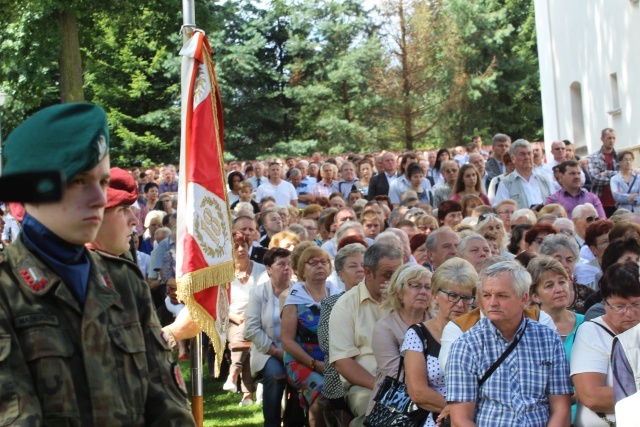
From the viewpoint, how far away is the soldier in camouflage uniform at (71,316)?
8.09 ft

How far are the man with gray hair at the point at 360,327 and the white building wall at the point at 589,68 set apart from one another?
15.7 meters

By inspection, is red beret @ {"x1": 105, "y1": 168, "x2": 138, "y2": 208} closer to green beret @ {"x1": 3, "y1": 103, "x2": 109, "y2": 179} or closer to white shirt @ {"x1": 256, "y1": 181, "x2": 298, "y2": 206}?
green beret @ {"x1": 3, "y1": 103, "x2": 109, "y2": 179}

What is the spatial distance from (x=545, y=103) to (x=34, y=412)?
29.2 meters

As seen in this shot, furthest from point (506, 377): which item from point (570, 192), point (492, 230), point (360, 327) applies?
point (570, 192)

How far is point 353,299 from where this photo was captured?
7.70 meters

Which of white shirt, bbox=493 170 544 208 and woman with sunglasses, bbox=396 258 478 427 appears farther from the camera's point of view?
white shirt, bbox=493 170 544 208

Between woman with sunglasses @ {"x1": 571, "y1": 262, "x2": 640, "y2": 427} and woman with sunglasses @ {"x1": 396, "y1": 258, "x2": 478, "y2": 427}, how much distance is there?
82 cm

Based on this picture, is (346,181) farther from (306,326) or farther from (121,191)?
(121,191)

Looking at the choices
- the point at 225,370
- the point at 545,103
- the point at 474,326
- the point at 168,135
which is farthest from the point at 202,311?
the point at 168,135

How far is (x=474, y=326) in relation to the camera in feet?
19.5

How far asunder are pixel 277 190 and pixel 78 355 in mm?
15113

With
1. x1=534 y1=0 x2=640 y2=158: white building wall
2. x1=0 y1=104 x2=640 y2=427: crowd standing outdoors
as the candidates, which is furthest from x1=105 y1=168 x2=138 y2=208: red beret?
x1=534 y1=0 x2=640 y2=158: white building wall

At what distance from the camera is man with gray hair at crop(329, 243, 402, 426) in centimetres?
741

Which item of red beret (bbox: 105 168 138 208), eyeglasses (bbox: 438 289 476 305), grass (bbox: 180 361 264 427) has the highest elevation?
red beret (bbox: 105 168 138 208)
